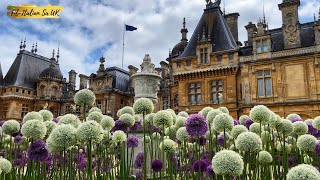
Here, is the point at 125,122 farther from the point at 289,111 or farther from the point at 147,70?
the point at 289,111

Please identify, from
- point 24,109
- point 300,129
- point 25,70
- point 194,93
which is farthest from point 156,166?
point 25,70

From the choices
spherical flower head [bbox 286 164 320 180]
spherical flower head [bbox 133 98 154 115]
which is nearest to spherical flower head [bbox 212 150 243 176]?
spherical flower head [bbox 286 164 320 180]

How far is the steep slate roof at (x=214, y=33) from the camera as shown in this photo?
2663 cm

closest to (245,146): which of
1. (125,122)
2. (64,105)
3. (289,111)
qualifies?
(125,122)

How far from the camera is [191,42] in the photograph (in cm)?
2902

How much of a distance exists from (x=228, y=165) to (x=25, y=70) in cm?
4655

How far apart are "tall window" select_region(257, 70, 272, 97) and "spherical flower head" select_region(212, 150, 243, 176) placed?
22382mm

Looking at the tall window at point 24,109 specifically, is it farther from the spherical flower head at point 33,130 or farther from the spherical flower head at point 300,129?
the spherical flower head at point 300,129

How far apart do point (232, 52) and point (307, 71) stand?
6355 millimetres

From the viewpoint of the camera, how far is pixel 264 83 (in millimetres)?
23812

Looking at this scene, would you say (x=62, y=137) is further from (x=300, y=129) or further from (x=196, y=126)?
(x=300, y=129)

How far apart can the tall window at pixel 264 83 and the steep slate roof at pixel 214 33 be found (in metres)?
3.73

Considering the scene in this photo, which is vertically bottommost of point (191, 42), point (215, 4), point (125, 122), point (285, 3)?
point (125, 122)

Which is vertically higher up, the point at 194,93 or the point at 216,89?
the point at 216,89
